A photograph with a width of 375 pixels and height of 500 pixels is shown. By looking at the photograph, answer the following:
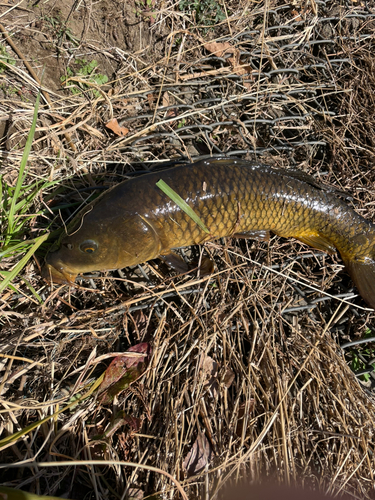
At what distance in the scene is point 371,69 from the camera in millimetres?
3523

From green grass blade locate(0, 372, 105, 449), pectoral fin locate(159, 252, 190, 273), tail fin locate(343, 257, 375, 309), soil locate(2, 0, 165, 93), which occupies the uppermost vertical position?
soil locate(2, 0, 165, 93)

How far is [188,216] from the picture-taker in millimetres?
2426

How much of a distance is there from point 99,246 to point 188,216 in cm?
71

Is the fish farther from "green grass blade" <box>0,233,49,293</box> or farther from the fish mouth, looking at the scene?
"green grass blade" <box>0,233,49,293</box>

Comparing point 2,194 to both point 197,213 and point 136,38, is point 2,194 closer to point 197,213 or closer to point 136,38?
point 197,213

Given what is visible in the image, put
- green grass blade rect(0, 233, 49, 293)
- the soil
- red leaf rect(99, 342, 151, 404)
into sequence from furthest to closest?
the soil, red leaf rect(99, 342, 151, 404), green grass blade rect(0, 233, 49, 293)

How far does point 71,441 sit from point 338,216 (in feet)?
9.39

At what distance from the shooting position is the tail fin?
2939 millimetres

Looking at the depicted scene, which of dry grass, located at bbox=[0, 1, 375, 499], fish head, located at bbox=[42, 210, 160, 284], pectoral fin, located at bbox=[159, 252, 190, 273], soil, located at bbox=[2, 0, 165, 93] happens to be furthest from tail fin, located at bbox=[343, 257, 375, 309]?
soil, located at bbox=[2, 0, 165, 93]

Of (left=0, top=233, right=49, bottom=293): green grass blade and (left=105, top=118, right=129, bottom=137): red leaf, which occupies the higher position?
(left=105, top=118, right=129, bottom=137): red leaf

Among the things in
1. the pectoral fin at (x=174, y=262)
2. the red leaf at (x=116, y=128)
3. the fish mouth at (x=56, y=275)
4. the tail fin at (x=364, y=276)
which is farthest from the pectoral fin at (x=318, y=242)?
the fish mouth at (x=56, y=275)

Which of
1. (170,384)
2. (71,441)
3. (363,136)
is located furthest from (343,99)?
(71,441)

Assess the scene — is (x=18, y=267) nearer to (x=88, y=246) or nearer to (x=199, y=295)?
(x=88, y=246)

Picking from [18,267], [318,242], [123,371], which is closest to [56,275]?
[18,267]
